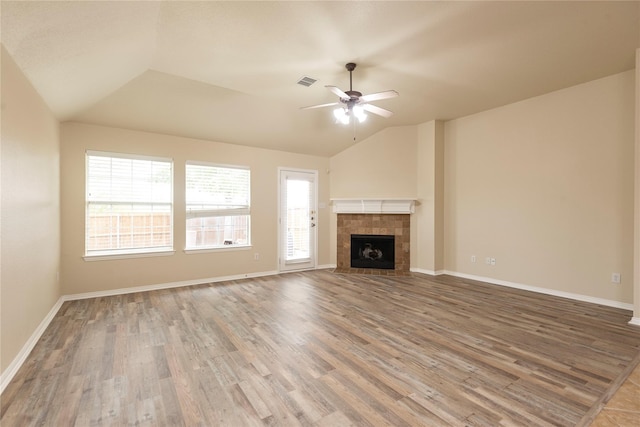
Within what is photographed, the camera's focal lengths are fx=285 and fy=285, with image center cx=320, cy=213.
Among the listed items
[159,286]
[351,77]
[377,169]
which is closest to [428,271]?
[377,169]

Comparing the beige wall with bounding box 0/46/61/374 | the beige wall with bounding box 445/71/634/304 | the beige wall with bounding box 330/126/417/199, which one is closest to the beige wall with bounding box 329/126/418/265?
the beige wall with bounding box 330/126/417/199

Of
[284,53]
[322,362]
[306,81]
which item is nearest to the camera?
[322,362]

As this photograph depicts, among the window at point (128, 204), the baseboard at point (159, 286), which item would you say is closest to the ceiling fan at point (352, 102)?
the window at point (128, 204)

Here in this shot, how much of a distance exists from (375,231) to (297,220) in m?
1.69

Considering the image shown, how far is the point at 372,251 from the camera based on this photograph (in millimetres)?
6215

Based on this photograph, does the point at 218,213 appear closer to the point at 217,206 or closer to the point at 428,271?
the point at 217,206

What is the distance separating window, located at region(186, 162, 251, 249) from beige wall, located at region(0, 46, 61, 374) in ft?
6.10

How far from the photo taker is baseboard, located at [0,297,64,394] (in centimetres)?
209

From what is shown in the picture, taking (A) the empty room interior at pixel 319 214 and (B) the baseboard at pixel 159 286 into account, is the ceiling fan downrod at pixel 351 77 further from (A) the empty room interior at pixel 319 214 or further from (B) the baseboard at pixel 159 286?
(B) the baseboard at pixel 159 286

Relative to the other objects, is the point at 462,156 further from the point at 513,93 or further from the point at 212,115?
the point at 212,115

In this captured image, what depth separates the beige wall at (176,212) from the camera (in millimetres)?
4070

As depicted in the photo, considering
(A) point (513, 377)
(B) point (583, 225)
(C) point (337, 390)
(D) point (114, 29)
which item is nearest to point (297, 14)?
(D) point (114, 29)

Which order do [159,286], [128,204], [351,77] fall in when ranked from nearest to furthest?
[351,77], [128,204], [159,286]

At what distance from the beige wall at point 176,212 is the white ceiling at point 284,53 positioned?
0.29 meters
